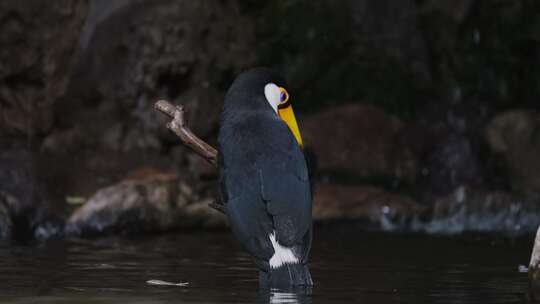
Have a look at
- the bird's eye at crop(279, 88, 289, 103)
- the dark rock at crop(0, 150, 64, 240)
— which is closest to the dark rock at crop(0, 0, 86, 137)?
the dark rock at crop(0, 150, 64, 240)

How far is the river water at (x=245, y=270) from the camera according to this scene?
22.7 feet

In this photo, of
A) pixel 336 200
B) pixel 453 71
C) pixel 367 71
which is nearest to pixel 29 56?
pixel 336 200

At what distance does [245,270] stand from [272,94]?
5.00ft

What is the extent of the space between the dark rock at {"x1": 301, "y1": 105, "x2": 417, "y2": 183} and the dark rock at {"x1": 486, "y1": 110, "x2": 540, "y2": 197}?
1.06m

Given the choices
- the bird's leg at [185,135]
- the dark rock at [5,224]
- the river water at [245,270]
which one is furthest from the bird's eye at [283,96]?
the dark rock at [5,224]

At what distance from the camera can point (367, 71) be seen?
16.0m

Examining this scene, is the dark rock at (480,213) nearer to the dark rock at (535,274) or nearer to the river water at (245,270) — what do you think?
the river water at (245,270)

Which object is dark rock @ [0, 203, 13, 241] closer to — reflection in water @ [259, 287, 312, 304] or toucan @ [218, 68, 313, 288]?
toucan @ [218, 68, 313, 288]

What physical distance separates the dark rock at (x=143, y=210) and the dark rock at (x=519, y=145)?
4.22 metres

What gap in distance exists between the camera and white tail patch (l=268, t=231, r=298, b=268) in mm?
6914

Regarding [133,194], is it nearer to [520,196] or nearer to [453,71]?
[520,196]

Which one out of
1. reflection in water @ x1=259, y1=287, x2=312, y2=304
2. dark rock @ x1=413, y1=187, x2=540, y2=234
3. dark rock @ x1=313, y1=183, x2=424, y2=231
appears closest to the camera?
reflection in water @ x1=259, y1=287, x2=312, y2=304

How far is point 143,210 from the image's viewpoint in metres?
12.2

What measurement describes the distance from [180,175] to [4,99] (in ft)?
6.98
